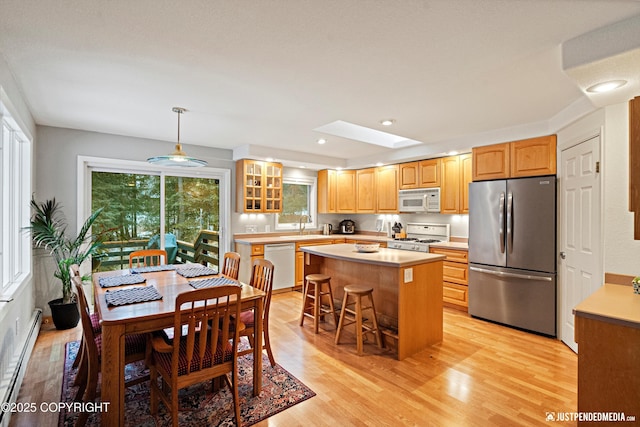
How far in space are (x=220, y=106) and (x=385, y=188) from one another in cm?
338

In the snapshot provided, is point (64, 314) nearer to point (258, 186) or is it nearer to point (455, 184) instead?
point (258, 186)

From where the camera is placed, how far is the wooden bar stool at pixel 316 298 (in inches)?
140

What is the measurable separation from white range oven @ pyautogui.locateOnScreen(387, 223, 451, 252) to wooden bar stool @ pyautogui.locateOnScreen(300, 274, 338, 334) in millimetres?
1542

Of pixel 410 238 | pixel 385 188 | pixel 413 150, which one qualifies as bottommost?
pixel 410 238

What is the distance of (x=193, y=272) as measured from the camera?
9.97ft

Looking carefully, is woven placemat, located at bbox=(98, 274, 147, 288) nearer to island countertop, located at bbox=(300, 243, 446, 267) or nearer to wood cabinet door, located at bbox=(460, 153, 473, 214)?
island countertop, located at bbox=(300, 243, 446, 267)

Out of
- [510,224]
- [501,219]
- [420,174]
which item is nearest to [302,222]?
[420,174]

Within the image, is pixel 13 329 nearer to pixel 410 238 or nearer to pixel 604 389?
pixel 604 389

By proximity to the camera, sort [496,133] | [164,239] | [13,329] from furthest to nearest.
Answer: [164,239] < [496,133] < [13,329]

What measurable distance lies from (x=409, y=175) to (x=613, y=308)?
3.72 metres

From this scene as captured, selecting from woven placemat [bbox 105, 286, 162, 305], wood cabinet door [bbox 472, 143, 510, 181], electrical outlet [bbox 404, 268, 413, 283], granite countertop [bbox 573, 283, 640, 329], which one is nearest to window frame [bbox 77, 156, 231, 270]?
woven placemat [bbox 105, 286, 162, 305]

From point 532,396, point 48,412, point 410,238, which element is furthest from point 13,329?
point 410,238

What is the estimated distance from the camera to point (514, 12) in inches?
64.1

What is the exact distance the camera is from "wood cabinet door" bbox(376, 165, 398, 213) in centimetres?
555
